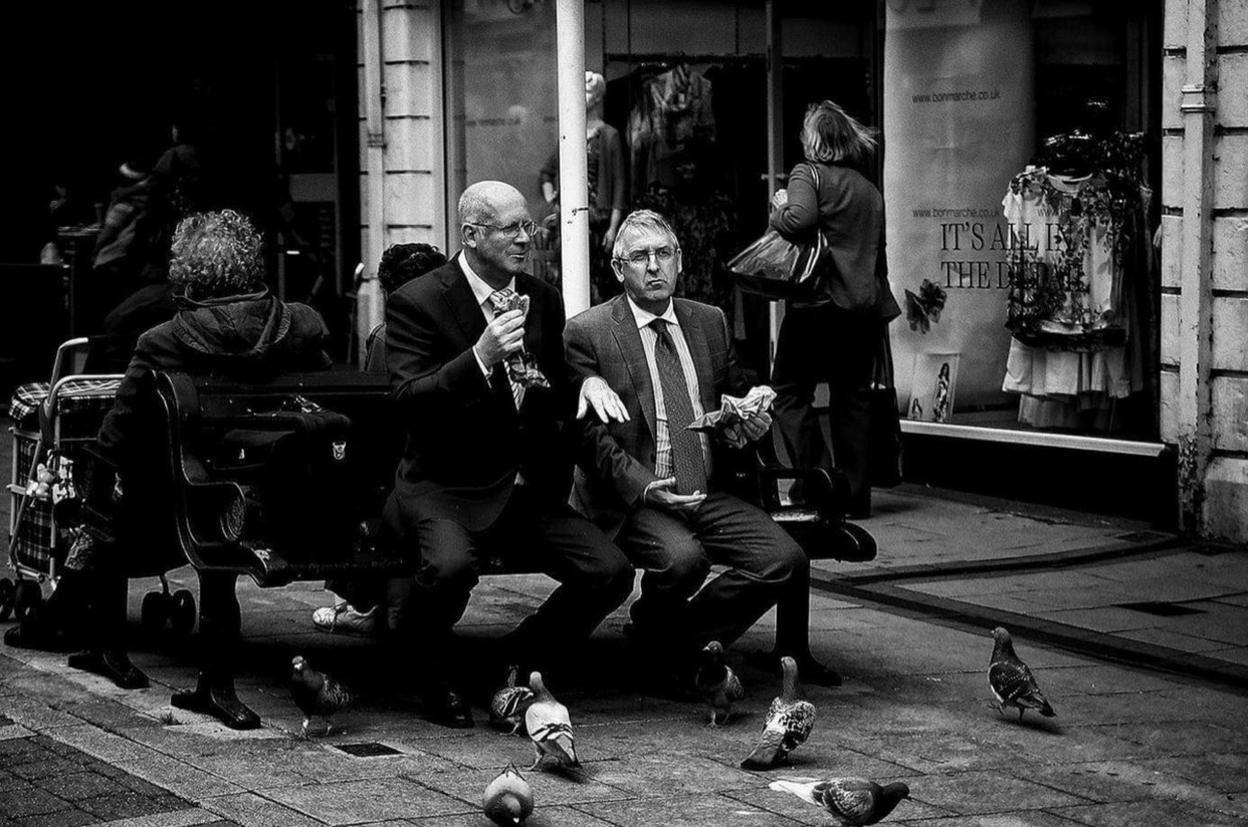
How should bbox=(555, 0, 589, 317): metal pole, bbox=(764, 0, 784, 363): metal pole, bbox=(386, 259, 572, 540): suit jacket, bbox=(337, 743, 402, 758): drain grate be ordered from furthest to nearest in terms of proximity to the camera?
bbox=(764, 0, 784, 363): metal pole < bbox=(555, 0, 589, 317): metal pole < bbox=(386, 259, 572, 540): suit jacket < bbox=(337, 743, 402, 758): drain grate

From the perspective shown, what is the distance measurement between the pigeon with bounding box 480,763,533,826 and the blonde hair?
5.85 metres

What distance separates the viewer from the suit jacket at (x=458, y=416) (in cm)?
658

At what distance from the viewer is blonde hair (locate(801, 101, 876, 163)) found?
1047 cm

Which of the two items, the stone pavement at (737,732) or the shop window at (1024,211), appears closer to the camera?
the stone pavement at (737,732)

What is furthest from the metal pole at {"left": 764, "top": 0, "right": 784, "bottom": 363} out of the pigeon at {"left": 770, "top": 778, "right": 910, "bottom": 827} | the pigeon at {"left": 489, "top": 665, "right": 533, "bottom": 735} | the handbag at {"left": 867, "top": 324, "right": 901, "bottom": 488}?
the pigeon at {"left": 770, "top": 778, "right": 910, "bottom": 827}

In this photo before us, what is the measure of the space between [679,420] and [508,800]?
2092mm

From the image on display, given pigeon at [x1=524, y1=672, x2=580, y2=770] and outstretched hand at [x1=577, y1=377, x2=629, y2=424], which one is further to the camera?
outstretched hand at [x1=577, y1=377, x2=629, y2=424]

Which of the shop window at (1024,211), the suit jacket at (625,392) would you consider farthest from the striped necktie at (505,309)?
the shop window at (1024,211)

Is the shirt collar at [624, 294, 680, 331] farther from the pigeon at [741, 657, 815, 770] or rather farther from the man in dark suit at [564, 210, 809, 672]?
the pigeon at [741, 657, 815, 770]

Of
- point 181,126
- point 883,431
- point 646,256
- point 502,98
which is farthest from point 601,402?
point 181,126

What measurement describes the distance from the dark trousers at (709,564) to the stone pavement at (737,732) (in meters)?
0.28

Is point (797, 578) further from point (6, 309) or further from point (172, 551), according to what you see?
point (6, 309)

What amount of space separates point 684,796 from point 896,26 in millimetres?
7480

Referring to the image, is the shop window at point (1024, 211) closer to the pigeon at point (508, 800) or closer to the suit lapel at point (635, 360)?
the suit lapel at point (635, 360)
